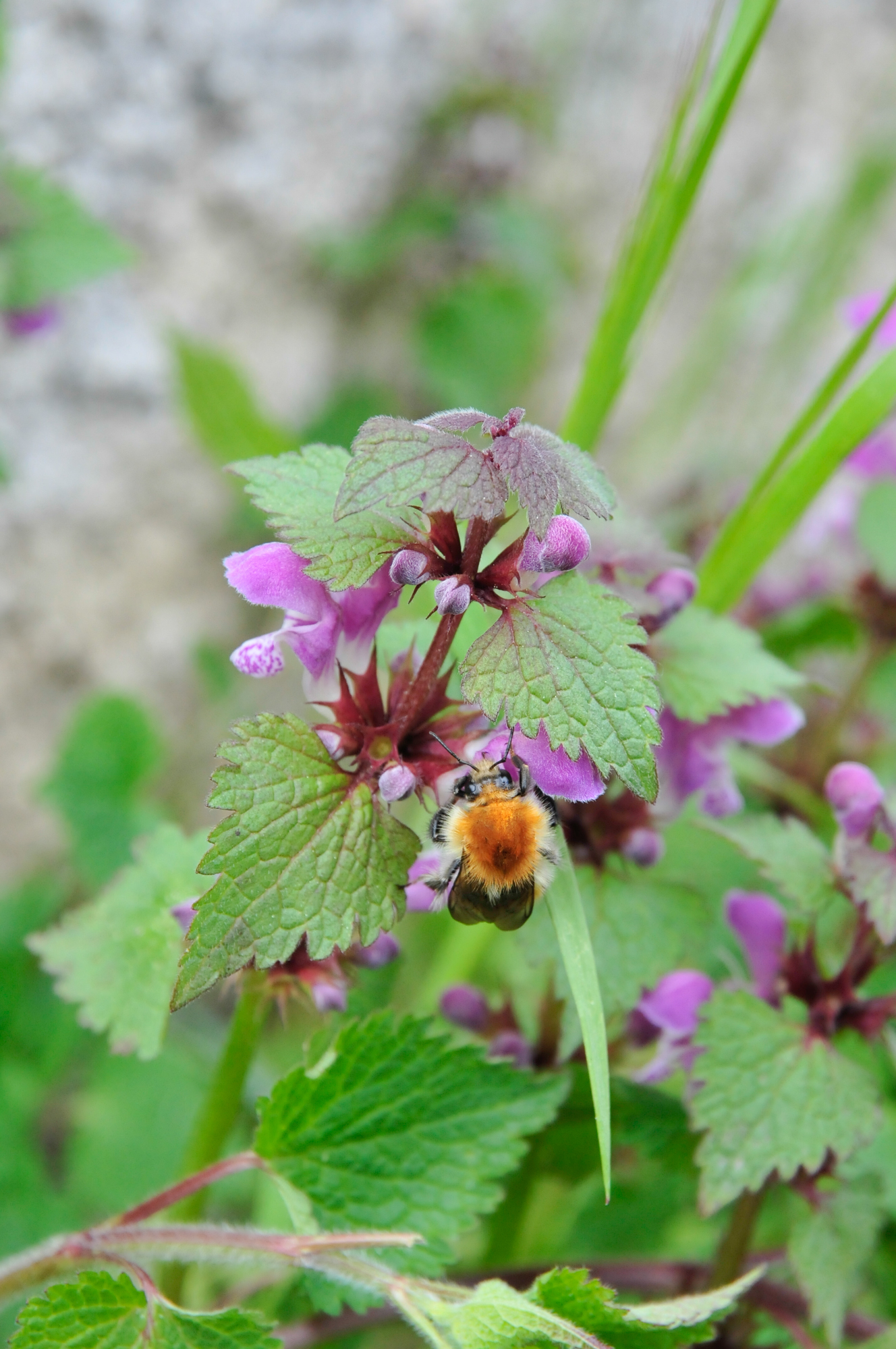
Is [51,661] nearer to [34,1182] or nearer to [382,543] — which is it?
[34,1182]

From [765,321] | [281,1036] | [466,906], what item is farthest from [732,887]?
[765,321]

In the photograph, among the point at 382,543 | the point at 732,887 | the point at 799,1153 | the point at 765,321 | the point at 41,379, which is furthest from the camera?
the point at 765,321

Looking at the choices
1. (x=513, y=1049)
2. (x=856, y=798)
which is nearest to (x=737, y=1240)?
(x=513, y=1049)

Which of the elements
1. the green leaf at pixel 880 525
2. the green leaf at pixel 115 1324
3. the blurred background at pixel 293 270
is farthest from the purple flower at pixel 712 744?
the blurred background at pixel 293 270

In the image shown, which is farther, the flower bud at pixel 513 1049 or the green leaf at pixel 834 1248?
the flower bud at pixel 513 1049

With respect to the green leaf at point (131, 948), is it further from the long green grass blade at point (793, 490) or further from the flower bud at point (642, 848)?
the long green grass blade at point (793, 490)

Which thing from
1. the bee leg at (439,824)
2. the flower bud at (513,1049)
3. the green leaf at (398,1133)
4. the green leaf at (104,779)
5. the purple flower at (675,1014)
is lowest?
A: the green leaf at (104,779)
